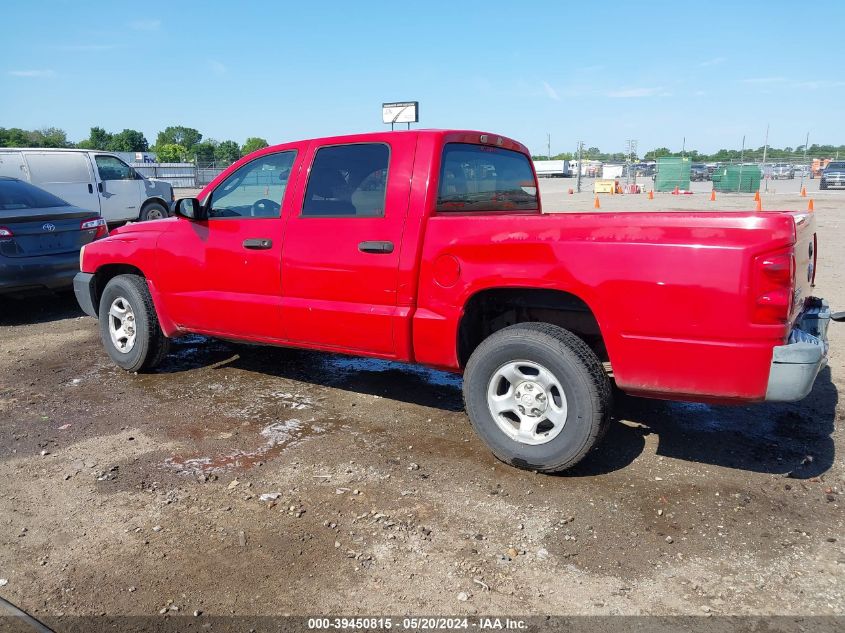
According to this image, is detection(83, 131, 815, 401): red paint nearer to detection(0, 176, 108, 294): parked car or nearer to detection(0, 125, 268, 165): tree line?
detection(0, 176, 108, 294): parked car

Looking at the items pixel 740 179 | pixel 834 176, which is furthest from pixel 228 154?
pixel 834 176

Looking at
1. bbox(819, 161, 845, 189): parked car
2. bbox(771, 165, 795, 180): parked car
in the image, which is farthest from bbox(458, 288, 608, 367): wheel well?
bbox(771, 165, 795, 180): parked car

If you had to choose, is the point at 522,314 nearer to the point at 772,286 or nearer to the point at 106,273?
the point at 772,286

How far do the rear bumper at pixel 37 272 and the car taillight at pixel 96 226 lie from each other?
0.38m

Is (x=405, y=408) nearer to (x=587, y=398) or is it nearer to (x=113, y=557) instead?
(x=587, y=398)

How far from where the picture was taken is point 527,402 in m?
3.77

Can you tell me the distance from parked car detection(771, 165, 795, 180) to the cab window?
52175mm

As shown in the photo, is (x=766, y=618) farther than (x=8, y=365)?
No

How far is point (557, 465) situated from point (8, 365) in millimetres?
5123

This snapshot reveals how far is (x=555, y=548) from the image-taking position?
3.09 meters

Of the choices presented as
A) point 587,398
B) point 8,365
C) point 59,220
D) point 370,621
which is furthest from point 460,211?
point 59,220

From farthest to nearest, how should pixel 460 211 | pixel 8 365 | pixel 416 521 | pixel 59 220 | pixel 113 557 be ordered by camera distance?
pixel 59 220 < pixel 8 365 < pixel 460 211 < pixel 416 521 < pixel 113 557

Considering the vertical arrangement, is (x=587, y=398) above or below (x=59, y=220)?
below

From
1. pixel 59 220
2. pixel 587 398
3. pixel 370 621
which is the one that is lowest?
pixel 370 621
